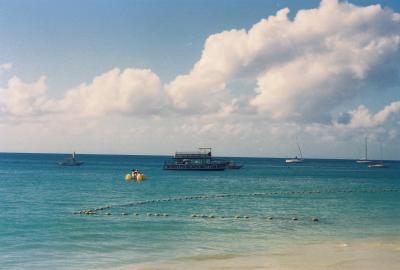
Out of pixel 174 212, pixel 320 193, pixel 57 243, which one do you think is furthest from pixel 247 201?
pixel 57 243

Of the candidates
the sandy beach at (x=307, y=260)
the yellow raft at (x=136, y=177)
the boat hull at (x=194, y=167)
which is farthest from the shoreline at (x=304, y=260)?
the boat hull at (x=194, y=167)

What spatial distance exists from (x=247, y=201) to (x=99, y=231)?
2638 centimetres

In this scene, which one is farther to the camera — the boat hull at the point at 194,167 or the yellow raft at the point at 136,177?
the boat hull at the point at 194,167

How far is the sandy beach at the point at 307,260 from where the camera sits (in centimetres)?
2450

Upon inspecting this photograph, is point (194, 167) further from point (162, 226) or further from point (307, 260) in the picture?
point (307, 260)

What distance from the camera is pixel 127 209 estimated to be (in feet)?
161

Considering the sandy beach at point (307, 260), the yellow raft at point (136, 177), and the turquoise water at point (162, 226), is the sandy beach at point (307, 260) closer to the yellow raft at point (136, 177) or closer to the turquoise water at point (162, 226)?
the turquoise water at point (162, 226)

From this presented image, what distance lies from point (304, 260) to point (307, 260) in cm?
16

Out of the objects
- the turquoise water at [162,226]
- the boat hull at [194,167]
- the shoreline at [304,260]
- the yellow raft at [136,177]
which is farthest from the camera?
the boat hull at [194,167]

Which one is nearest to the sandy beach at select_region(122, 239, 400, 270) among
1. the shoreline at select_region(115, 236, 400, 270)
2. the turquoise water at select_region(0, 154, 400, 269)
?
the shoreline at select_region(115, 236, 400, 270)

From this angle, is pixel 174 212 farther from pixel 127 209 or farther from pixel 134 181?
pixel 134 181

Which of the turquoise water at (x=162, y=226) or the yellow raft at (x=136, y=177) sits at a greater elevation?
the yellow raft at (x=136, y=177)

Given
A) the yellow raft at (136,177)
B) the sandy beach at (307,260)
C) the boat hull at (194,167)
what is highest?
the boat hull at (194,167)

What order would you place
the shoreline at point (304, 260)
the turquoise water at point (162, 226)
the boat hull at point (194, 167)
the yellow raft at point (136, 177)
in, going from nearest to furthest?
the shoreline at point (304, 260), the turquoise water at point (162, 226), the yellow raft at point (136, 177), the boat hull at point (194, 167)
